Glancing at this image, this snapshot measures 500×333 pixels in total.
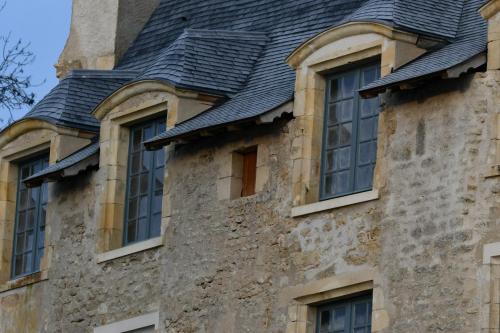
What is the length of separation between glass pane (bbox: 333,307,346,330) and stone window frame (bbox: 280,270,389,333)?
0.15 meters

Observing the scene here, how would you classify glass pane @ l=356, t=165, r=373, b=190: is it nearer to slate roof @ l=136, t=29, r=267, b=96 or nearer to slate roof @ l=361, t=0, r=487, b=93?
slate roof @ l=361, t=0, r=487, b=93

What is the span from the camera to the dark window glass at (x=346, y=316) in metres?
27.2

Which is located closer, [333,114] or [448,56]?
[448,56]

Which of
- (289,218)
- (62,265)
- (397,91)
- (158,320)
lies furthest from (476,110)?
(62,265)

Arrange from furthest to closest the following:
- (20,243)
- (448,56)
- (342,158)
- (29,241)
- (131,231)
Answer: (20,243) < (29,241) < (131,231) < (342,158) < (448,56)

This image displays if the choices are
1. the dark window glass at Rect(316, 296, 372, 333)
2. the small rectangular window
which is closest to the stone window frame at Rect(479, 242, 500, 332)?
the dark window glass at Rect(316, 296, 372, 333)

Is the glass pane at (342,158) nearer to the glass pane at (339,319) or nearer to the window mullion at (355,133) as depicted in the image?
the window mullion at (355,133)

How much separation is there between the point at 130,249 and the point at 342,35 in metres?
4.28

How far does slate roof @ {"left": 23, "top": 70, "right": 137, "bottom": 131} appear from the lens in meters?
32.6

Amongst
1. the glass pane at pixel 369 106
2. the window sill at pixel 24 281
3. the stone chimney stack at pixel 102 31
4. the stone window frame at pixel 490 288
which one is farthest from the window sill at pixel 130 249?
the stone window frame at pixel 490 288

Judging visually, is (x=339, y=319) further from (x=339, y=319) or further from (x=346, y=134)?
(x=346, y=134)

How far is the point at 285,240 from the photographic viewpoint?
2831cm

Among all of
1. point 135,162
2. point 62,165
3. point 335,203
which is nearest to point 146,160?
point 135,162

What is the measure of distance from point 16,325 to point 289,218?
17.9 ft
